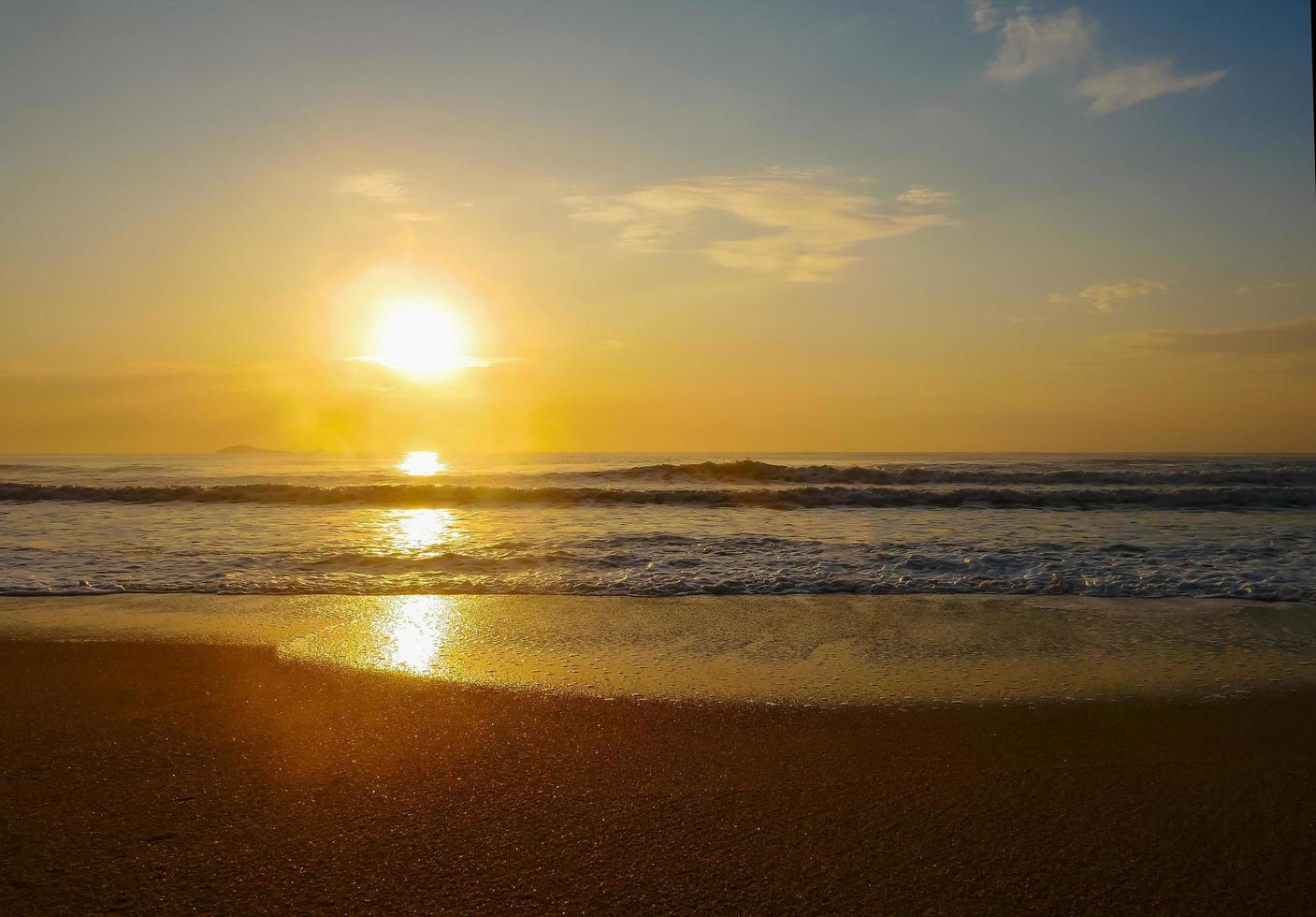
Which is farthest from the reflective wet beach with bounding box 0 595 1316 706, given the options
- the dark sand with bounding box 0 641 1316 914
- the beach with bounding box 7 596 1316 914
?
the dark sand with bounding box 0 641 1316 914

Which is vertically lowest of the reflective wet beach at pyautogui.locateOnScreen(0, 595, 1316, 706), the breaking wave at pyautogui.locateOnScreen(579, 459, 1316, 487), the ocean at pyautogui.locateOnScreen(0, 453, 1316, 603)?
the reflective wet beach at pyautogui.locateOnScreen(0, 595, 1316, 706)

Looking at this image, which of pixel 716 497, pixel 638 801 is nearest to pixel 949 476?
pixel 716 497

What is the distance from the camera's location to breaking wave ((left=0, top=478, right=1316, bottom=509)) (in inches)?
770

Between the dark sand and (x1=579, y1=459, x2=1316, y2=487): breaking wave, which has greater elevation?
(x1=579, y1=459, x2=1316, y2=487): breaking wave

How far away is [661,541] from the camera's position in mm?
11977

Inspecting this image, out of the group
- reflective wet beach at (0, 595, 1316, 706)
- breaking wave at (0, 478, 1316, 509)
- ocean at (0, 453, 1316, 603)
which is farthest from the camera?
breaking wave at (0, 478, 1316, 509)

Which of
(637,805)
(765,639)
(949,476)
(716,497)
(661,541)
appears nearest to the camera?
(637,805)

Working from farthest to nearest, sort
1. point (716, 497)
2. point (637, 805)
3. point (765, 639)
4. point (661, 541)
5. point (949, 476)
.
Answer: point (949, 476)
point (716, 497)
point (661, 541)
point (765, 639)
point (637, 805)

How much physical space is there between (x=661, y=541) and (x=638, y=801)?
884 cm

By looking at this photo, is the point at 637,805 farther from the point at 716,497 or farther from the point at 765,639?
the point at 716,497

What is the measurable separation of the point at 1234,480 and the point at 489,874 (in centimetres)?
3031

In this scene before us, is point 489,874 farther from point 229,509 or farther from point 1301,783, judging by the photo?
point 229,509

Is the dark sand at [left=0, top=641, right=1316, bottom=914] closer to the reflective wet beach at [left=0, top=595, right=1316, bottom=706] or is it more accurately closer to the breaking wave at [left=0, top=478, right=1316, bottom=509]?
the reflective wet beach at [left=0, top=595, right=1316, bottom=706]

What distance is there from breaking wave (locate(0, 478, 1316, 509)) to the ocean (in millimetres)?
94
